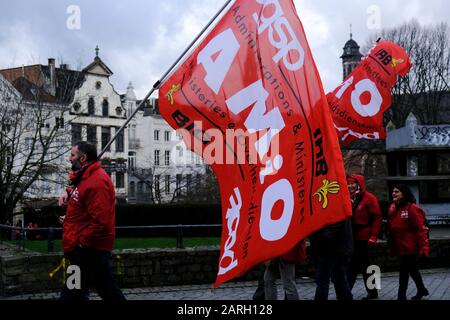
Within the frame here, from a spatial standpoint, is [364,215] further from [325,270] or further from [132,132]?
[132,132]

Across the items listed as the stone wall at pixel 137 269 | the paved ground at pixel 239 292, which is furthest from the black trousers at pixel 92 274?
the stone wall at pixel 137 269

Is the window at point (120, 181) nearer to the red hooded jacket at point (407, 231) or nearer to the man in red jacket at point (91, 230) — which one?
the red hooded jacket at point (407, 231)

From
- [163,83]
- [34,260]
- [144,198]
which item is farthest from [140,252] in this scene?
[144,198]

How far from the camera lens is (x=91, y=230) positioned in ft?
20.2

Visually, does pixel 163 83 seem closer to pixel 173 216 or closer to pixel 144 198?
pixel 173 216

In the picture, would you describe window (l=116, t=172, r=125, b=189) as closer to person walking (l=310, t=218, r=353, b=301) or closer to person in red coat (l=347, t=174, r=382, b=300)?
person in red coat (l=347, t=174, r=382, b=300)

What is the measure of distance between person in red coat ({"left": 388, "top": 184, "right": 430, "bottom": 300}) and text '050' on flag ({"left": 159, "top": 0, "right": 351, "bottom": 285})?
159 inches

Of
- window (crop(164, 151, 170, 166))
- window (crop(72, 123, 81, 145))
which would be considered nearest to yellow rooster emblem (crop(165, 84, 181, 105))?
window (crop(72, 123, 81, 145))

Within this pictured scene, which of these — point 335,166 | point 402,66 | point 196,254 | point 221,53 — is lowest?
point 196,254

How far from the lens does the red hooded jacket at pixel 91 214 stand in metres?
6.16

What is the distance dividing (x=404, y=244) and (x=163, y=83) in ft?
14.4

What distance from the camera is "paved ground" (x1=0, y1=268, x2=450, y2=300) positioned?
10122 millimetres

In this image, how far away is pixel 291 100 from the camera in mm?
5590

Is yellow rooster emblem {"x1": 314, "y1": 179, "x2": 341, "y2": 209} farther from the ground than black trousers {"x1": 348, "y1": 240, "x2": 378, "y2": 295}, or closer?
farther from the ground
